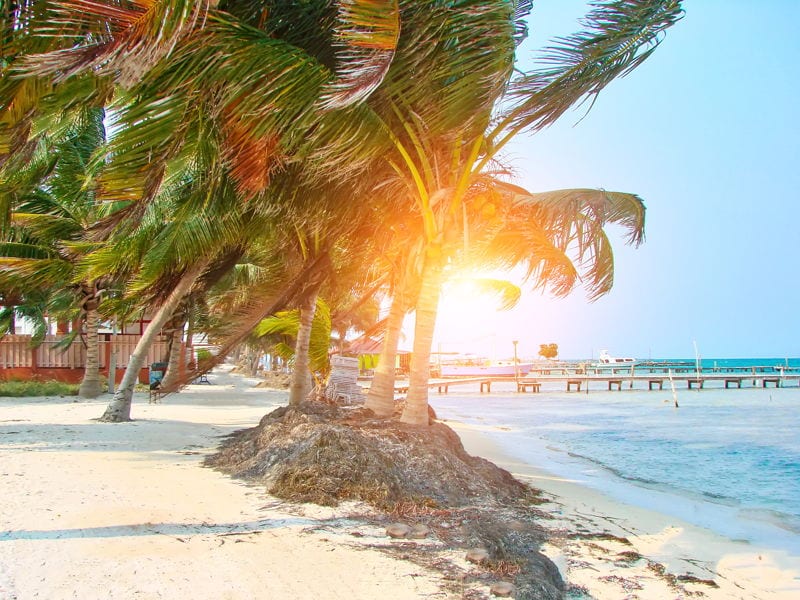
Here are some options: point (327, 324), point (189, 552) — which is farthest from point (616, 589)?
point (327, 324)

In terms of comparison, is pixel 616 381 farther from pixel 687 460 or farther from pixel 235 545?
pixel 235 545

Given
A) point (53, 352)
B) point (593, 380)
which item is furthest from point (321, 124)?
point (593, 380)

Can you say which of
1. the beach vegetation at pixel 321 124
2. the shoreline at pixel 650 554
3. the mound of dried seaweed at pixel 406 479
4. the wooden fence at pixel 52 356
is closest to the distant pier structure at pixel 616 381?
the wooden fence at pixel 52 356

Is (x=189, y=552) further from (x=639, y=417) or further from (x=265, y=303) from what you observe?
(x=639, y=417)

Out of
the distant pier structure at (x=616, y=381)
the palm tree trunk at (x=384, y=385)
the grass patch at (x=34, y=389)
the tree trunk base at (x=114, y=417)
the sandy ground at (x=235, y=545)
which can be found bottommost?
the distant pier structure at (x=616, y=381)

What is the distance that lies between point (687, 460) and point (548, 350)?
97.8 metres

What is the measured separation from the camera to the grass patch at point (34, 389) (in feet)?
53.6

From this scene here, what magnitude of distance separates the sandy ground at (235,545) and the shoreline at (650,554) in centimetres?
2

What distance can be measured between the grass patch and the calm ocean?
12723 mm

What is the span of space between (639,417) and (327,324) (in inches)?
730

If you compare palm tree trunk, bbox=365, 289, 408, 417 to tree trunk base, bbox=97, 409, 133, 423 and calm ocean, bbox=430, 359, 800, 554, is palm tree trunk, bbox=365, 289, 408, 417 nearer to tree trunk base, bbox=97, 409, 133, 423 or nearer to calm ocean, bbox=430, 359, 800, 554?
calm ocean, bbox=430, 359, 800, 554

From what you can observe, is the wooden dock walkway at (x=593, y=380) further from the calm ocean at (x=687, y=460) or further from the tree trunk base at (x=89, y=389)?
the tree trunk base at (x=89, y=389)

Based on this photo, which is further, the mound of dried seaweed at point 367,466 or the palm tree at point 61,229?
the palm tree at point 61,229

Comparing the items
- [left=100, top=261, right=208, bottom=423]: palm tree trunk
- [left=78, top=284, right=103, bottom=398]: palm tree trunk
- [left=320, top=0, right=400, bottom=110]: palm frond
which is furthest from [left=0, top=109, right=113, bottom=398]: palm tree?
[left=320, top=0, right=400, bottom=110]: palm frond
